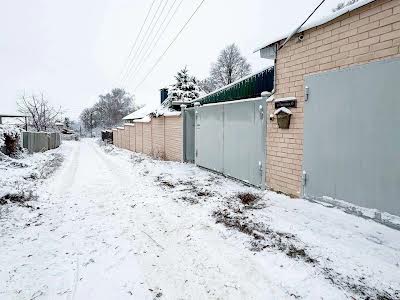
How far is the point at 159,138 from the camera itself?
14992 mm

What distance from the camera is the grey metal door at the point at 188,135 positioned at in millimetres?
11609

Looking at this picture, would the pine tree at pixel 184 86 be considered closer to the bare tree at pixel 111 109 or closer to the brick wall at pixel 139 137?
the brick wall at pixel 139 137

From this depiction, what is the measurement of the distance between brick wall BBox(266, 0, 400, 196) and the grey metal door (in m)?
→ 5.59

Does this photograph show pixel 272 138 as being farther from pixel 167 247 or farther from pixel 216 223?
pixel 167 247

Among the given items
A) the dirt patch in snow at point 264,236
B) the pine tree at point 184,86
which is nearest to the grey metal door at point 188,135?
the dirt patch in snow at point 264,236

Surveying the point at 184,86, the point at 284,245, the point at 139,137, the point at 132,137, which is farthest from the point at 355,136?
the point at 132,137

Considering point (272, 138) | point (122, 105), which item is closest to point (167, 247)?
point (272, 138)

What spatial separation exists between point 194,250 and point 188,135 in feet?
27.5

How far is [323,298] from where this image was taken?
2461 millimetres

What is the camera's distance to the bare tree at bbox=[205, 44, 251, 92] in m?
35.7

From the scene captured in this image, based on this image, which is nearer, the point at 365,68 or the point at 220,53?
the point at 365,68

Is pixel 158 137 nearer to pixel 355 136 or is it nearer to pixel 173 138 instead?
pixel 173 138

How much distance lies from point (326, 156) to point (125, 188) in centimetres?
462

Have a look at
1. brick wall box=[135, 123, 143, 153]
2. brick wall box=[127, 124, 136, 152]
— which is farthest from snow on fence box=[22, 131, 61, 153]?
brick wall box=[135, 123, 143, 153]
